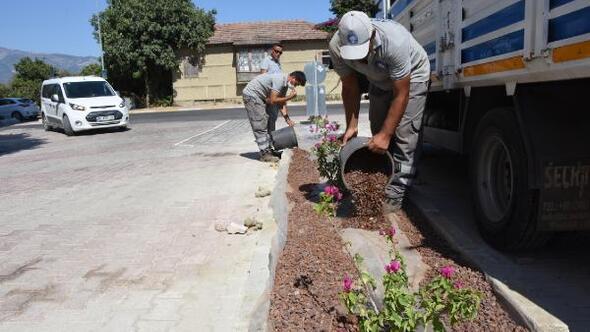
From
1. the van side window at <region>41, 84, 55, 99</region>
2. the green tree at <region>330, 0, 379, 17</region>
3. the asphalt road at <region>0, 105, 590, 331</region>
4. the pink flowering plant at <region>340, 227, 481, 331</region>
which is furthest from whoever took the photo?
the green tree at <region>330, 0, 379, 17</region>

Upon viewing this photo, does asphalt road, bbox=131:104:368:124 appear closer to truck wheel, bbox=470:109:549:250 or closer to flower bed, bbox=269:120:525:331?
flower bed, bbox=269:120:525:331

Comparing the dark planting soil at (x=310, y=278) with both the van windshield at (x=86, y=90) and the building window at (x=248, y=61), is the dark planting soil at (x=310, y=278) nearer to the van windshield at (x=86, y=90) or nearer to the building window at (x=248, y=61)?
the van windshield at (x=86, y=90)

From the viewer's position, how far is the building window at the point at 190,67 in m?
36.5

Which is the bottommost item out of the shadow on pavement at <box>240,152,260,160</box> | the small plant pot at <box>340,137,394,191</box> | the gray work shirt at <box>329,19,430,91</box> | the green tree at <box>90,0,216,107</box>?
the shadow on pavement at <box>240,152,260,160</box>

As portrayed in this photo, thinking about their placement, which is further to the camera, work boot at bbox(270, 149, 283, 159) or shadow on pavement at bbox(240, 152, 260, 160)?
shadow on pavement at bbox(240, 152, 260, 160)

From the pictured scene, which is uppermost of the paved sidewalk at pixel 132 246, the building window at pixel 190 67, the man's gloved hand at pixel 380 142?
the building window at pixel 190 67

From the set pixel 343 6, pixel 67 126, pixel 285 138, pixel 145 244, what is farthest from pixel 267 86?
pixel 343 6

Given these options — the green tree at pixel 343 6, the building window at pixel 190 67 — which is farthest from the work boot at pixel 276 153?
the building window at pixel 190 67

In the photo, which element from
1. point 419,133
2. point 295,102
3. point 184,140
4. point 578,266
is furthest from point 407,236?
point 295,102

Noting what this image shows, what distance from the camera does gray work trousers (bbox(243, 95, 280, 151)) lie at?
8.64 meters

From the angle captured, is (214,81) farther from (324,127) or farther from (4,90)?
(324,127)

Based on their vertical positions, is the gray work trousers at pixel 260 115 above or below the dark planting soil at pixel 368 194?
above

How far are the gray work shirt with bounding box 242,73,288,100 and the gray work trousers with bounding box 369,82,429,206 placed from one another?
3.45 m

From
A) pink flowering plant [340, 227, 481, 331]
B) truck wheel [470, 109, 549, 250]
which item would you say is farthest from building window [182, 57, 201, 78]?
pink flowering plant [340, 227, 481, 331]
